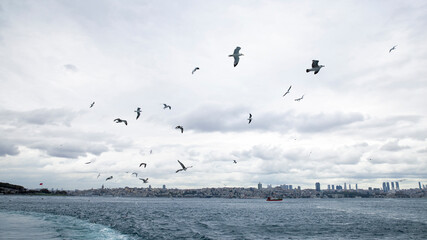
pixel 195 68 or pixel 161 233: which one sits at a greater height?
pixel 195 68

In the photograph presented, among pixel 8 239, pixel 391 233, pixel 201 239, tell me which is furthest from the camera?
pixel 391 233

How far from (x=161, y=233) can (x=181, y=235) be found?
2557 millimetres

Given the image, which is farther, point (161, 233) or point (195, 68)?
point (161, 233)

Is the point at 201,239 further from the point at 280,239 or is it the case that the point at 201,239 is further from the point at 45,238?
the point at 45,238

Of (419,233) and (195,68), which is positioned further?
(419,233)

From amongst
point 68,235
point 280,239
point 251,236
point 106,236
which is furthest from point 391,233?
point 68,235

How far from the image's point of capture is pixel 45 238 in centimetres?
2514

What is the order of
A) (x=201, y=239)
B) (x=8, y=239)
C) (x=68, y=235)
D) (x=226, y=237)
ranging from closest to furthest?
(x=8, y=239) → (x=68, y=235) → (x=201, y=239) → (x=226, y=237)

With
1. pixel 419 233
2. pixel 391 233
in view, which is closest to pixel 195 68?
pixel 391 233

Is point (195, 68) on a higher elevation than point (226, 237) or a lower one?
higher

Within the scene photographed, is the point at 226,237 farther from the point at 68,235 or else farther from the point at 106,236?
the point at 68,235

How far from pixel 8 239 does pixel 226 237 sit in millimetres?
19627

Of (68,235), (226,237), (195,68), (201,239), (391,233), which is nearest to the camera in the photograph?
(195,68)

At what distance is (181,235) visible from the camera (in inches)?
1254
